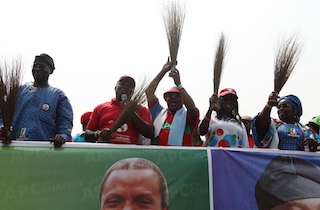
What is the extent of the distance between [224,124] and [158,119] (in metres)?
0.63

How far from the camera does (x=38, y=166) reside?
304cm

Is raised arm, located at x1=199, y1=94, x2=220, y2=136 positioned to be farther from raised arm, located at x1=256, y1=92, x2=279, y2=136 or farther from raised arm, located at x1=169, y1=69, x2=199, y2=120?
raised arm, located at x1=256, y1=92, x2=279, y2=136

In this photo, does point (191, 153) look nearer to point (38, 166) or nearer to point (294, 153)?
point (294, 153)

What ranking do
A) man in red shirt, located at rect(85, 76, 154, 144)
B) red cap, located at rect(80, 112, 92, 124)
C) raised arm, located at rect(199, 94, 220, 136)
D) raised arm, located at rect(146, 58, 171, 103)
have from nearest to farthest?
1. man in red shirt, located at rect(85, 76, 154, 144)
2. raised arm, located at rect(199, 94, 220, 136)
3. raised arm, located at rect(146, 58, 171, 103)
4. red cap, located at rect(80, 112, 92, 124)

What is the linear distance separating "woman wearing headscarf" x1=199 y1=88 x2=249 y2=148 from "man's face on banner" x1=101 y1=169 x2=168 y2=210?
34.5 inches

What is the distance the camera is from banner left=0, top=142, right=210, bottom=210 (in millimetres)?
2932

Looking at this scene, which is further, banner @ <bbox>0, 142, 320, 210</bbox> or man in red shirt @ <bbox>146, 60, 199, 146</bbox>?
man in red shirt @ <bbox>146, 60, 199, 146</bbox>

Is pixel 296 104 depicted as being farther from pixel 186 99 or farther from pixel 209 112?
pixel 186 99

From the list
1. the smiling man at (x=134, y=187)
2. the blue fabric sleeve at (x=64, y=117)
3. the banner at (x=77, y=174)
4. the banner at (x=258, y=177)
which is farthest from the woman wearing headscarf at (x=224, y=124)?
the blue fabric sleeve at (x=64, y=117)

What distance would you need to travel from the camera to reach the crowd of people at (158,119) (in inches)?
138

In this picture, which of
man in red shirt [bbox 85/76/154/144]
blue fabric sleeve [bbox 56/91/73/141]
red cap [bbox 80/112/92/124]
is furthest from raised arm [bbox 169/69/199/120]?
red cap [bbox 80/112/92/124]

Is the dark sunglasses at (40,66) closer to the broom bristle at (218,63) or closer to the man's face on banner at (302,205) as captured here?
the broom bristle at (218,63)

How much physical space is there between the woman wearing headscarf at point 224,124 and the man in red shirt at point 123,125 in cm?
53

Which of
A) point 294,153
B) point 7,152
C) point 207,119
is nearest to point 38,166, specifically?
point 7,152
